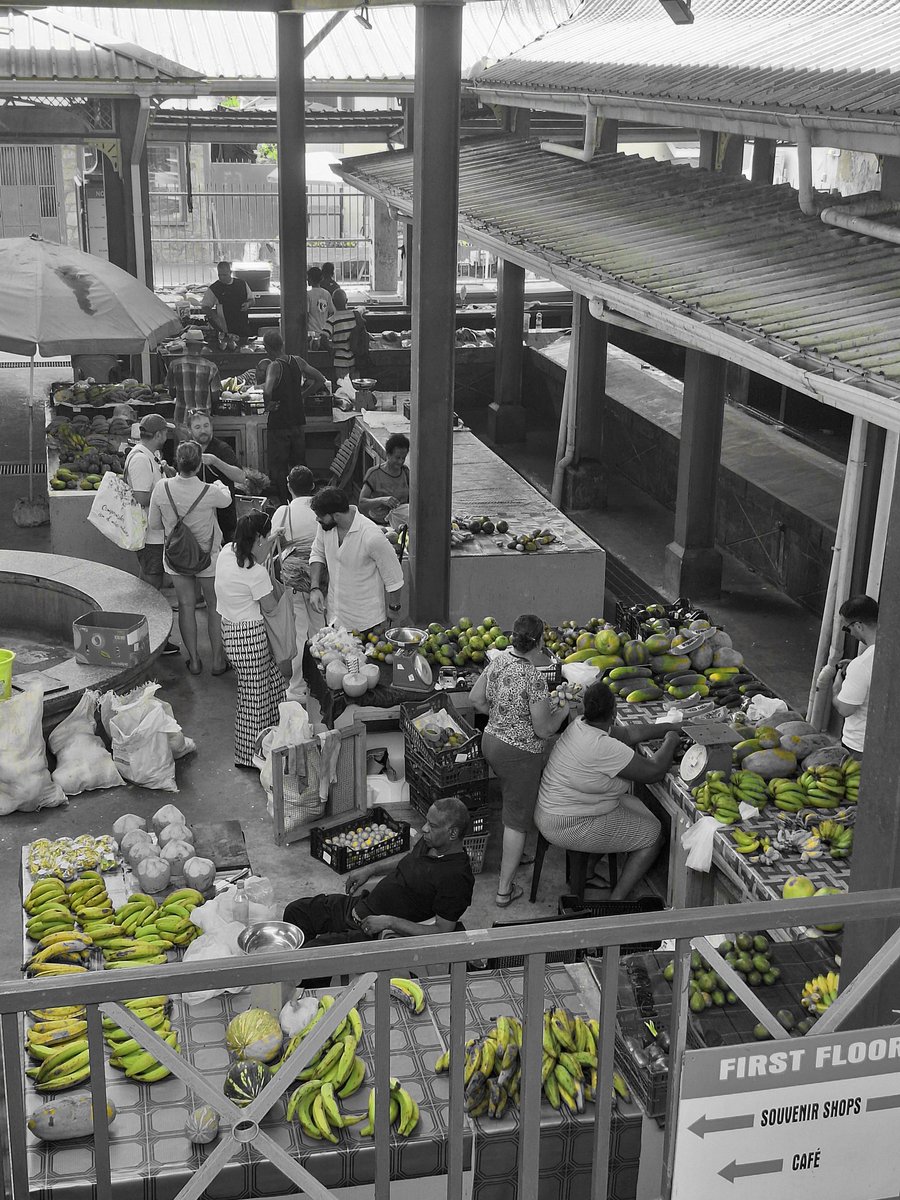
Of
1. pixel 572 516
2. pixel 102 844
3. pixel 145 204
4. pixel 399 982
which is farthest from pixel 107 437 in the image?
pixel 399 982

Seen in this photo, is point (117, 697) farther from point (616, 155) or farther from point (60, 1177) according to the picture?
point (616, 155)

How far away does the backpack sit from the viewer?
941 centimetres

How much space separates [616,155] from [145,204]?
23.2ft

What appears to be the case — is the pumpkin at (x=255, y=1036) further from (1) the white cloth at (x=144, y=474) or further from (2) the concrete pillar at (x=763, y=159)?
(2) the concrete pillar at (x=763, y=159)

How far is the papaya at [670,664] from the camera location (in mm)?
7816

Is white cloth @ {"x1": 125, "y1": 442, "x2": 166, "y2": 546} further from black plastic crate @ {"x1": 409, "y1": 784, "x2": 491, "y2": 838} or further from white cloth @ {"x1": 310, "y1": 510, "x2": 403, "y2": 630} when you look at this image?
black plastic crate @ {"x1": 409, "y1": 784, "x2": 491, "y2": 838}

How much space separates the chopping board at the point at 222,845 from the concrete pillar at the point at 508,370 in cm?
1083

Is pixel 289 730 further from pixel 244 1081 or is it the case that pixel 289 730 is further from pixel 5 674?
pixel 244 1081

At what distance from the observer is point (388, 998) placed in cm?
288

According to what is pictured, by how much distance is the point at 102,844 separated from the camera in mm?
6371

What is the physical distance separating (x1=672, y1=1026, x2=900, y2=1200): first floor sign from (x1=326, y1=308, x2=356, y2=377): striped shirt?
13631 mm

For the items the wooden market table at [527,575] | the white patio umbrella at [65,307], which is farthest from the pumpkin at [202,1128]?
the white patio umbrella at [65,307]

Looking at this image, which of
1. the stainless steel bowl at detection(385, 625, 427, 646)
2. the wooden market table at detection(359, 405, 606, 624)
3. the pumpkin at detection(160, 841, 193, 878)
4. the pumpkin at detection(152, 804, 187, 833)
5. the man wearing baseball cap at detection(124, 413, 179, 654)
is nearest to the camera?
the pumpkin at detection(160, 841, 193, 878)

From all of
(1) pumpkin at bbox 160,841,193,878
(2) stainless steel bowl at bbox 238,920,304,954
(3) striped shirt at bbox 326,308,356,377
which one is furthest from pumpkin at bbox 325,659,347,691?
(3) striped shirt at bbox 326,308,356,377
